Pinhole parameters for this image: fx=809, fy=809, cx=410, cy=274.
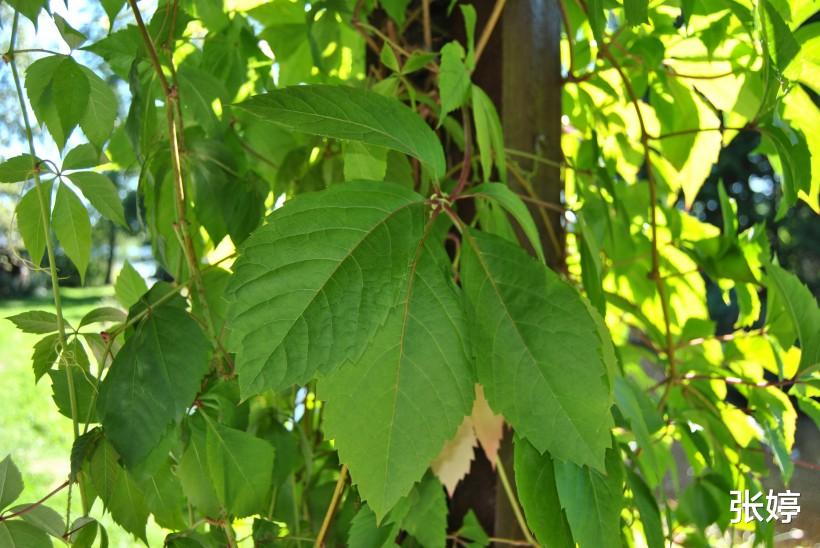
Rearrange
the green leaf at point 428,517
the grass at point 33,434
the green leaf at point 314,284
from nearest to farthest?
the green leaf at point 314,284 < the green leaf at point 428,517 < the grass at point 33,434

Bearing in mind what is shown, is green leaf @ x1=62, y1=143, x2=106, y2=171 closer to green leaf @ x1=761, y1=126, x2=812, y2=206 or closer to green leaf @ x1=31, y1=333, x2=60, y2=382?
green leaf @ x1=31, y1=333, x2=60, y2=382

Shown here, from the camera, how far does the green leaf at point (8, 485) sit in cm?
37

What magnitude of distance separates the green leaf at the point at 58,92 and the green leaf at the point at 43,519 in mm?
182

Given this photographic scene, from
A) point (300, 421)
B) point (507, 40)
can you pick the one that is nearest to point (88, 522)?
point (300, 421)

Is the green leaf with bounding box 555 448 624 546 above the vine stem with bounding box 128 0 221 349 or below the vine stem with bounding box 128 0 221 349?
below

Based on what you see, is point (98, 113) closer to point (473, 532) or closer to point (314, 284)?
→ point (314, 284)

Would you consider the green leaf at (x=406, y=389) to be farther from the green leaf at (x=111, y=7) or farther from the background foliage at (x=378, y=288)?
the green leaf at (x=111, y=7)

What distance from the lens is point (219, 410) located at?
443mm

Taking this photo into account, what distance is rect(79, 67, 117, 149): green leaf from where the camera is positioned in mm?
433

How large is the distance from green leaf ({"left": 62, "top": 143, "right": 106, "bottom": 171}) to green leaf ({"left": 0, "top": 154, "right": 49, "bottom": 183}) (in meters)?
0.01

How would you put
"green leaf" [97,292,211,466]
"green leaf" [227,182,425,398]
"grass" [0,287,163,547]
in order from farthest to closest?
"grass" [0,287,163,547], "green leaf" [97,292,211,466], "green leaf" [227,182,425,398]

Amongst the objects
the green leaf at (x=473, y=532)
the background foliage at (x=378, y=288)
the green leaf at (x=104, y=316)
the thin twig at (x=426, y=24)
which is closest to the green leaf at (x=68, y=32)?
the background foliage at (x=378, y=288)

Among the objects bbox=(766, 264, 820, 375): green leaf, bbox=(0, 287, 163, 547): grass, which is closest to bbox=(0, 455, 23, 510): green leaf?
bbox=(766, 264, 820, 375): green leaf

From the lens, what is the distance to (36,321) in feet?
1.38
